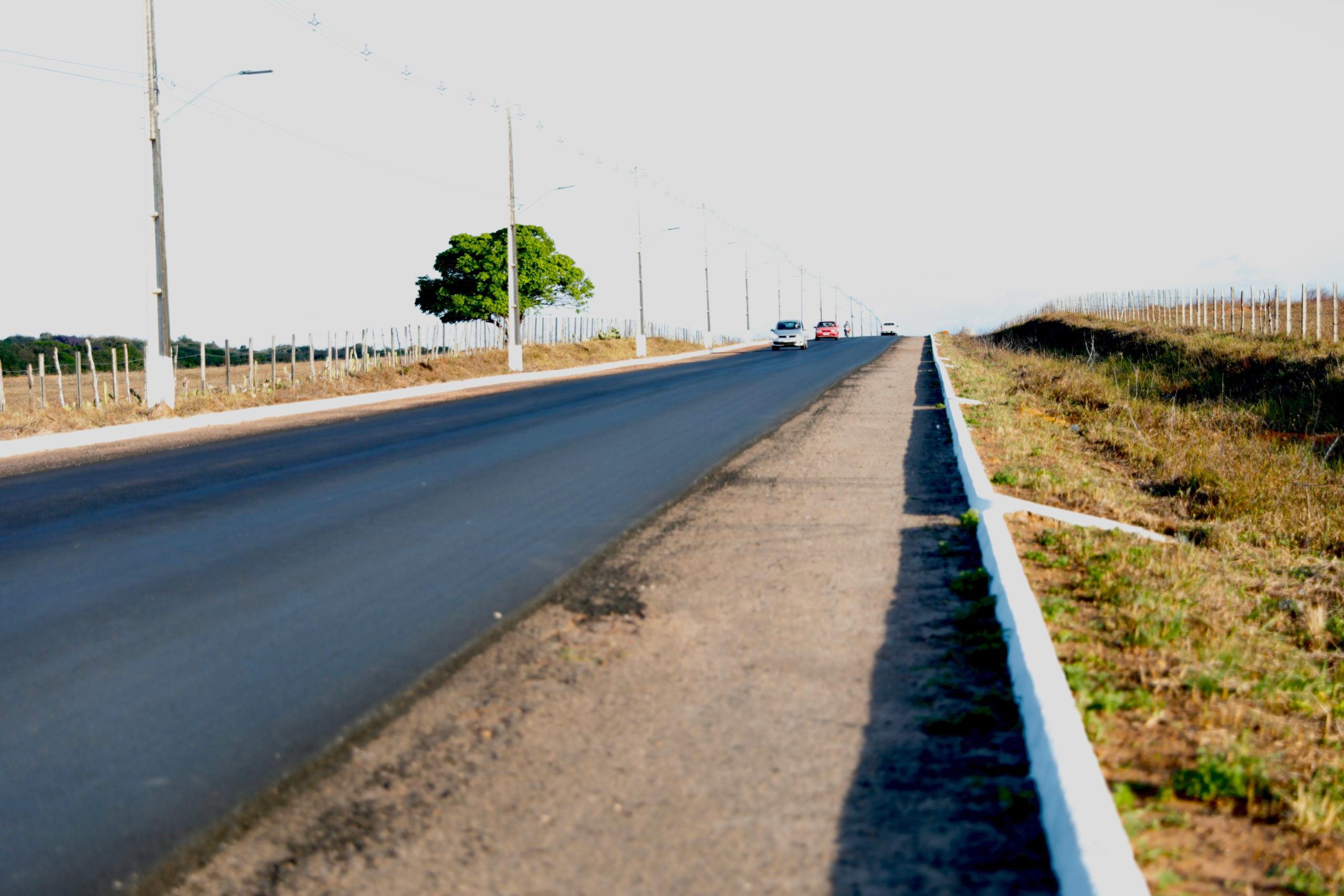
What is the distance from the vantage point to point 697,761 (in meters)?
4.09

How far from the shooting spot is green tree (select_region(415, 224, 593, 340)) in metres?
75.9

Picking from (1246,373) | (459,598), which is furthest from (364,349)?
(459,598)

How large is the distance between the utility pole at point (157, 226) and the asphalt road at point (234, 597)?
9.62 m

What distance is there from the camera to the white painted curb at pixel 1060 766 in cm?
296

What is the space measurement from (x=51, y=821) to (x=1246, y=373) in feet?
79.5

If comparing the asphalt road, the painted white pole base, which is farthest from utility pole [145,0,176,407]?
the asphalt road

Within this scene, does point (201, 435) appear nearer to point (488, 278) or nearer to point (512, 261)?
point (512, 261)

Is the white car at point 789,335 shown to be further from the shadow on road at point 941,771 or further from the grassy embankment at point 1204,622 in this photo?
the shadow on road at point 941,771

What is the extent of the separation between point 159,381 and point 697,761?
22306 millimetres

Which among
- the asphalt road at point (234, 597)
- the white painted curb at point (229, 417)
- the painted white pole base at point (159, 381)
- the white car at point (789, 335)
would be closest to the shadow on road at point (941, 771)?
the asphalt road at point (234, 597)

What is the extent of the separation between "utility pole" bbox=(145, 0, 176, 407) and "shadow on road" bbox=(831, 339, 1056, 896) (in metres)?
21.1

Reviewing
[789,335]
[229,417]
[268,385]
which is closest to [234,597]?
[229,417]

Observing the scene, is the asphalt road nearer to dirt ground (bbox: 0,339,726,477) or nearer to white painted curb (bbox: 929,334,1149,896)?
dirt ground (bbox: 0,339,726,477)

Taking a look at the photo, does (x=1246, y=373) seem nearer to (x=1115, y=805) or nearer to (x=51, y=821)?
(x=1115, y=805)
